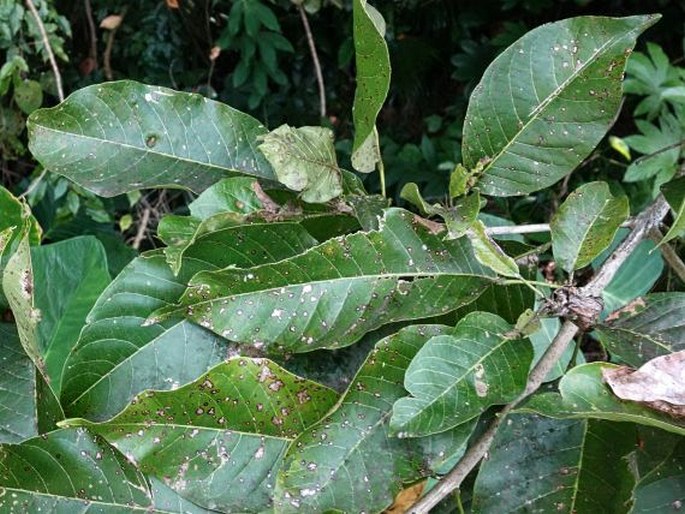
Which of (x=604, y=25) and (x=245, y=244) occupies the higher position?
(x=604, y=25)

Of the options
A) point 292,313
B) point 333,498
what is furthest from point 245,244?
point 333,498

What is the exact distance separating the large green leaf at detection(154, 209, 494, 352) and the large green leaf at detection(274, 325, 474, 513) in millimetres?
29

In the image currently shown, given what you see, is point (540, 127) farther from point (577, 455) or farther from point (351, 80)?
point (351, 80)

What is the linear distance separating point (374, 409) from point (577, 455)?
0.14 metres

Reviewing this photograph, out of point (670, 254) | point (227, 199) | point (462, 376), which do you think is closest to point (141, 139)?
point (227, 199)

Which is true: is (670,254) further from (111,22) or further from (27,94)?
(111,22)

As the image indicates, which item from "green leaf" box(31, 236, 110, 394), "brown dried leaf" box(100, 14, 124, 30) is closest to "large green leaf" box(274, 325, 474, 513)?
"green leaf" box(31, 236, 110, 394)

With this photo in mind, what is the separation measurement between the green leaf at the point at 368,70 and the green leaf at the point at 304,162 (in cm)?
3

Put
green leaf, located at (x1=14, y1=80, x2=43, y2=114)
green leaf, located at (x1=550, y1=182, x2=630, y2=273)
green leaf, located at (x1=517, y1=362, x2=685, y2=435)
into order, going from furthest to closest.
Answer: green leaf, located at (x1=14, y1=80, x2=43, y2=114) < green leaf, located at (x1=550, y1=182, x2=630, y2=273) < green leaf, located at (x1=517, y1=362, x2=685, y2=435)

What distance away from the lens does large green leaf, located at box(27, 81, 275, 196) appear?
0.52 m

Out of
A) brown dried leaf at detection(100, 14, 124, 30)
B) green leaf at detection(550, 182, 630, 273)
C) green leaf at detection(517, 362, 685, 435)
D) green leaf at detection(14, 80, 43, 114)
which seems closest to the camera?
green leaf at detection(517, 362, 685, 435)

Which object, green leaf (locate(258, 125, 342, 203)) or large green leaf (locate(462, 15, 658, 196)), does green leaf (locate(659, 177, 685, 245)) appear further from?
green leaf (locate(258, 125, 342, 203))

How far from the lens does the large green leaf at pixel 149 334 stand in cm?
46

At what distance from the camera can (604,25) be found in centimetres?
48
